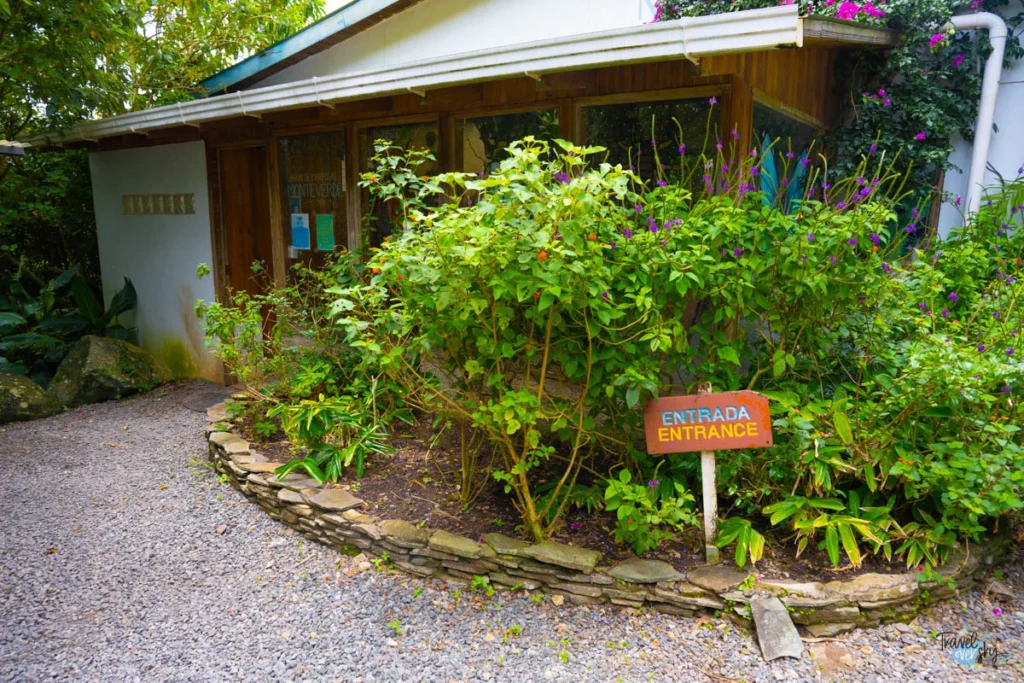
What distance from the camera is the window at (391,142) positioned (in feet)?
18.0

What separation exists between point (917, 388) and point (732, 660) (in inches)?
57.3

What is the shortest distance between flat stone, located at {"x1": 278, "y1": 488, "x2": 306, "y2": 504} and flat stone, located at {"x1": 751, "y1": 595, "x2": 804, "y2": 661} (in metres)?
2.49

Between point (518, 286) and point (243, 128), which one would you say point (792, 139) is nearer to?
point (518, 286)

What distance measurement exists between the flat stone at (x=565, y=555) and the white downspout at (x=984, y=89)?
408 centimetres

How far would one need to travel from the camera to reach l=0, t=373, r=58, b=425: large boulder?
21.1 ft

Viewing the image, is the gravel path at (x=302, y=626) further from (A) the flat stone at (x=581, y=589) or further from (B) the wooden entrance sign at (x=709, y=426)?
(B) the wooden entrance sign at (x=709, y=426)

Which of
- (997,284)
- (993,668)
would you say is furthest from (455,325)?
(997,284)

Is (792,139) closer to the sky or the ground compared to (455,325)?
closer to the sky

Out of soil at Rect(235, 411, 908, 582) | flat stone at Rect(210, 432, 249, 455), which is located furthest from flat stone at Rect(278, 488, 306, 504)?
flat stone at Rect(210, 432, 249, 455)

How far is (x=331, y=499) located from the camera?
12.8 ft

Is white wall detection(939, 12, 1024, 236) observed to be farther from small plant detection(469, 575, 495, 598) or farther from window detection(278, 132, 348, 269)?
window detection(278, 132, 348, 269)

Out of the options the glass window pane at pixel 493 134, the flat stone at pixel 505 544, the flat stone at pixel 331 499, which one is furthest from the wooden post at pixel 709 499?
the glass window pane at pixel 493 134

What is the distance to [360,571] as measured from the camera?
3.55 meters

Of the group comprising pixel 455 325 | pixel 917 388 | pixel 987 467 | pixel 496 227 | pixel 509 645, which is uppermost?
pixel 496 227
